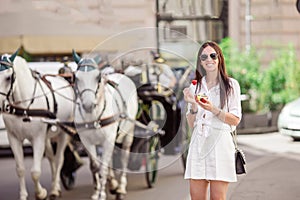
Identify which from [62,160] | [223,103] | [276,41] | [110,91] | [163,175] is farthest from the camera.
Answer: [276,41]

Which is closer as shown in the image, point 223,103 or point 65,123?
point 223,103

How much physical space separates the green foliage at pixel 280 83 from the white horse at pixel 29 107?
12.1 metres

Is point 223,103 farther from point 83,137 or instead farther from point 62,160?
point 62,160

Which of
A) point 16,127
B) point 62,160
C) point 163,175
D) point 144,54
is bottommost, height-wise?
point 163,175

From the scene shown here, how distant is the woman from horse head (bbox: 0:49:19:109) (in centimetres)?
319

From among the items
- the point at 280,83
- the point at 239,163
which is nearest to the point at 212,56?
the point at 239,163

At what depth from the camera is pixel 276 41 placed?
23109 millimetres

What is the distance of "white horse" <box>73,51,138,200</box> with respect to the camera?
362 inches

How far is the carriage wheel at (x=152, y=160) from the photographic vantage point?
11.0 metres

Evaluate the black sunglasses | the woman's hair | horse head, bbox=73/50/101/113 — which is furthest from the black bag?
horse head, bbox=73/50/101/113

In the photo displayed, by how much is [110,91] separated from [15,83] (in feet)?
3.79

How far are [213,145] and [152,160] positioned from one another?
16.8 ft

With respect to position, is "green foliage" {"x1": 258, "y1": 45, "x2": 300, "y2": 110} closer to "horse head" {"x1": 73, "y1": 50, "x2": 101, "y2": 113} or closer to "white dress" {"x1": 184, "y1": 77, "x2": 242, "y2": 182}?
"horse head" {"x1": 73, "y1": 50, "x2": 101, "y2": 113}

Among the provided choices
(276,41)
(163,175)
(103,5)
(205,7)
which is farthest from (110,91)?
(276,41)
